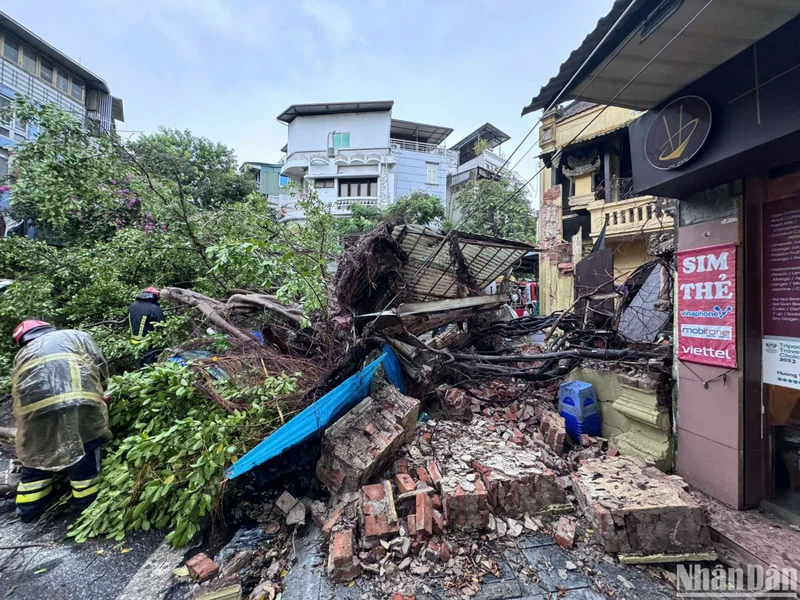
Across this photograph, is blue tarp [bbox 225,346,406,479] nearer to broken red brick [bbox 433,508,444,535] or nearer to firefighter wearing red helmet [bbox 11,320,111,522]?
broken red brick [bbox 433,508,444,535]

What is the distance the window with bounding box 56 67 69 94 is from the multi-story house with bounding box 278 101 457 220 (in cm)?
1088

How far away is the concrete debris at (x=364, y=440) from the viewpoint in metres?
2.70

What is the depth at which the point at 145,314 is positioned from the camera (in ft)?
15.7

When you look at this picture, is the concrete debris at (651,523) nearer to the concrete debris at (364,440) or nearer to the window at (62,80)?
the concrete debris at (364,440)

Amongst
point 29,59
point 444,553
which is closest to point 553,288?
point 444,553

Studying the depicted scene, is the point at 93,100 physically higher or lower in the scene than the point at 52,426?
higher

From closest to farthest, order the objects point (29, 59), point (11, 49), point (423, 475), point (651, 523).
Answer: point (651, 523), point (423, 475), point (11, 49), point (29, 59)

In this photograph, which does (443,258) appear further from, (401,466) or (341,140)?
(341,140)

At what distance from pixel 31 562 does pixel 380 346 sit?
3.45 metres

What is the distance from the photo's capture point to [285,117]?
22.8 meters

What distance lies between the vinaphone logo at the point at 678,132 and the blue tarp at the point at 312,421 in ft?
11.0

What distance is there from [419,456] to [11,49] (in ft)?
76.4

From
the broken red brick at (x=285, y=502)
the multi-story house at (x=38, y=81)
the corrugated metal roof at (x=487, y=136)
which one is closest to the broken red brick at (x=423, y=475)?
the broken red brick at (x=285, y=502)

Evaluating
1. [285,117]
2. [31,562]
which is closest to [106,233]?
[31,562]
